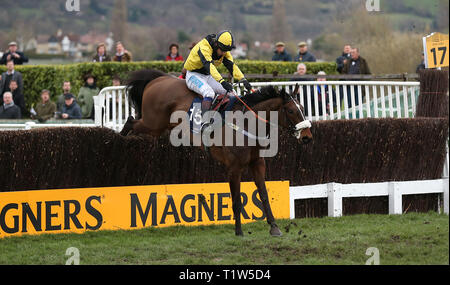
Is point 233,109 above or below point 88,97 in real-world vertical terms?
below

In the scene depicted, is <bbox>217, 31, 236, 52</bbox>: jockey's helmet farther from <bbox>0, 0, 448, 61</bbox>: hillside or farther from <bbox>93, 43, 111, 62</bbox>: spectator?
<bbox>0, 0, 448, 61</bbox>: hillside

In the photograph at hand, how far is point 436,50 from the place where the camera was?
34.6 ft

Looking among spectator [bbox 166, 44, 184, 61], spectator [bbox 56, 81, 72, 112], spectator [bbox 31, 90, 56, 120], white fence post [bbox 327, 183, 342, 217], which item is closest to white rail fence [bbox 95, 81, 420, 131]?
white fence post [bbox 327, 183, 342, 217]

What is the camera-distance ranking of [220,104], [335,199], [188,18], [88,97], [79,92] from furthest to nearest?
[188,18], [79,92], [88,97], [335,199], [220,104]

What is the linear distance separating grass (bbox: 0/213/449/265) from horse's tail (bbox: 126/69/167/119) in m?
1.86

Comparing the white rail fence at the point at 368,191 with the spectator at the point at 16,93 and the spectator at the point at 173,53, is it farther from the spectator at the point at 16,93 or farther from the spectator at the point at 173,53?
the spectator at the point at 16,93

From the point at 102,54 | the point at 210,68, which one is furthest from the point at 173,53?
the point at 210,68

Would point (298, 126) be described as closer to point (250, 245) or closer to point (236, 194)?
point (236, 194)

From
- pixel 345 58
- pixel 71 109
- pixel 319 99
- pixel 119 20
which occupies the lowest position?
pixel 71 109

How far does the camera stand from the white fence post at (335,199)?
31.5 feet

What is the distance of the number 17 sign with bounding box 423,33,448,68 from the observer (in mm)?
10406

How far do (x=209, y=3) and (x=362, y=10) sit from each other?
1315 inches

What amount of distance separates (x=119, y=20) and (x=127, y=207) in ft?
104
